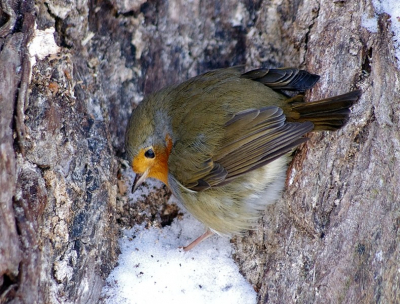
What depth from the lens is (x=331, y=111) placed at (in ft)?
8.50

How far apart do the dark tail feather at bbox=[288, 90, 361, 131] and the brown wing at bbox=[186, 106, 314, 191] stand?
0.24 feet

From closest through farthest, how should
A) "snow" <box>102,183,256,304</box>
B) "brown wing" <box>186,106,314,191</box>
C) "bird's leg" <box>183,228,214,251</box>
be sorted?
"brown wing" <box>186,106,314,191</box>
"snow" <box>102,183,256,304</box>
"bird's leg" <box>183,228,214,251</box>

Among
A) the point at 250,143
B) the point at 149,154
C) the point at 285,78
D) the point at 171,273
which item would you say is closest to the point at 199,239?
the point at 171,273

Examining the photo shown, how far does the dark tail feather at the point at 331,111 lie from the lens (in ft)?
8.48

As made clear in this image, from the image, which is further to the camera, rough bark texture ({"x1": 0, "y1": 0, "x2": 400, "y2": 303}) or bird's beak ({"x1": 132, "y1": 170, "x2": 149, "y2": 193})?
bird's beak ({"x1": 132, "y1": 170, "x2": 149, "y2": 193})

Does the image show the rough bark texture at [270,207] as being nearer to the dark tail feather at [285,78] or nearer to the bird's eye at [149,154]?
the dark tail feather at [285,78]

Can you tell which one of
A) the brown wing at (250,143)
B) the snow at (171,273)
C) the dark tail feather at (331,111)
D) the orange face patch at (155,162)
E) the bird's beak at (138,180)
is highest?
the dark tail feather at (331,111)

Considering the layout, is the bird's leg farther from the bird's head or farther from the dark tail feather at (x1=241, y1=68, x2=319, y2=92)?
the dark tail feather at (x1=241, y1=68, x2=319, y2=92)

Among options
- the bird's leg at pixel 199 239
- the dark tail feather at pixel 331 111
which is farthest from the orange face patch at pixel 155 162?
the dark tail feather at pixel 331 111

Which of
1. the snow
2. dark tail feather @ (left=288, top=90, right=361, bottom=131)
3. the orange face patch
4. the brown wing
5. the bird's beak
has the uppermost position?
dark tail feather @ (left=288, top=90, right=361, bottom=131)

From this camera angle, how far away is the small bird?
2.84 metres

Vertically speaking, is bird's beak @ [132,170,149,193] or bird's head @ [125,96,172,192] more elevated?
bird's head @ [125,96,172,192]

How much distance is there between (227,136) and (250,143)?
19 centimetres

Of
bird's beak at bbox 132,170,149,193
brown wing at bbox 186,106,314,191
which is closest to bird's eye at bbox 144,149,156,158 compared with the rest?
bird's beak at bbox 132,170,149,193
